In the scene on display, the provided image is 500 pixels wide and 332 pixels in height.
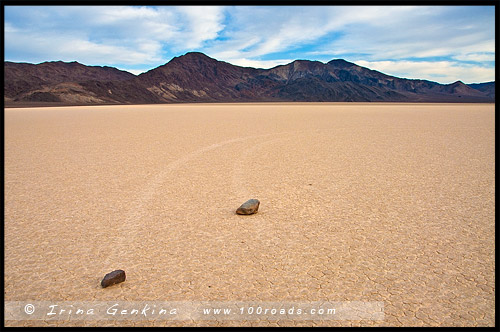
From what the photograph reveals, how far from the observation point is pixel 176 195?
5129 millimetres

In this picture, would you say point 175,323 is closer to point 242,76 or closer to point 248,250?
point 248,250

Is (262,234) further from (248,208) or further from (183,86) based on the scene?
(183,86)

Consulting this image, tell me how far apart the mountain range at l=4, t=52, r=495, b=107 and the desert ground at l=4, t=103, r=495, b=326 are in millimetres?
90101

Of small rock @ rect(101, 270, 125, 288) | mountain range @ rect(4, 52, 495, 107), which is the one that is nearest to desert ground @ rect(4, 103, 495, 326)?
small rock @ rect(101, 270, 125, 288)

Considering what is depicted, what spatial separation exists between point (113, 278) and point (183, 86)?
146 m

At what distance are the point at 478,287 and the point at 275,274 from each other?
1483mm

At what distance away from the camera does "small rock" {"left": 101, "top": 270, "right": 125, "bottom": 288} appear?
2742 mm

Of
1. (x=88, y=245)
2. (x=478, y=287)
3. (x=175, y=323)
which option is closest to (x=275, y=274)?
(x=175, y=323)

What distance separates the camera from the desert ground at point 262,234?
8.73ft
